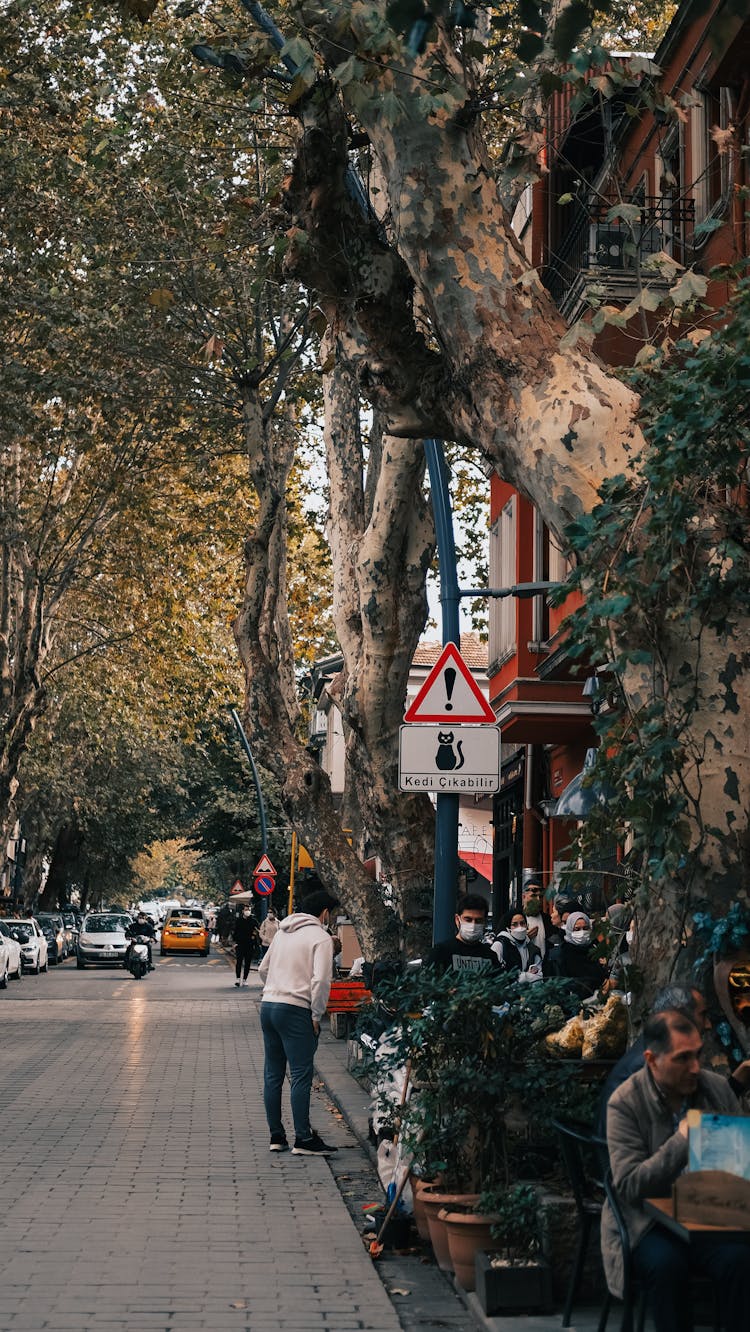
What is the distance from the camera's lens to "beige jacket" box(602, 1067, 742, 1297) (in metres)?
5.78

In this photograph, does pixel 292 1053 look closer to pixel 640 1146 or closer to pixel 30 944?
pixel 640 1146

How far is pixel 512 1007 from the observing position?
8.28m

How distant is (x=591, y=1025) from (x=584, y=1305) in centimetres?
159

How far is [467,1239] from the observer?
7793 mm

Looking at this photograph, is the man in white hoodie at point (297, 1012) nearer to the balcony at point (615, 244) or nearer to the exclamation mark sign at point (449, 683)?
the exclamation mark sign at point (449, 683)

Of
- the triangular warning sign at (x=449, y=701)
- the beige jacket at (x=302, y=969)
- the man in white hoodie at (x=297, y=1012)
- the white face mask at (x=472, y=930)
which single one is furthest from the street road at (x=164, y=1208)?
the triangular warning sign at (x=449, y=701)

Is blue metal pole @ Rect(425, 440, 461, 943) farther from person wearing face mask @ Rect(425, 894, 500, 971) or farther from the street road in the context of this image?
the street road

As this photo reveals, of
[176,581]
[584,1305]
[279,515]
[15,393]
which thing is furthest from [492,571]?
[584,1305]

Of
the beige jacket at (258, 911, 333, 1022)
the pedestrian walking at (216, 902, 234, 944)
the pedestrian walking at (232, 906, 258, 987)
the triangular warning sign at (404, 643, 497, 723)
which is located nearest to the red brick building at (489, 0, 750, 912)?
the triangular warning sign at (404, 643, 497, 723)

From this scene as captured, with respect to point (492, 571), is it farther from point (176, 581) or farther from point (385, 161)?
point (385, 161)

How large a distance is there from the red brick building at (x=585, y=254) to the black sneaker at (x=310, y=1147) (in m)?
2.64

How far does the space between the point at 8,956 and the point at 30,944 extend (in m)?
5.66

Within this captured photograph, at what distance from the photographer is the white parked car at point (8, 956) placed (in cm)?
3800

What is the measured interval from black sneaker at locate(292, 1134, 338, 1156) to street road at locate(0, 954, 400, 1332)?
0.61ft
